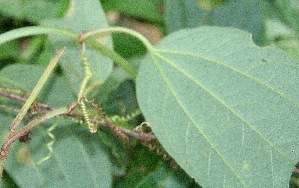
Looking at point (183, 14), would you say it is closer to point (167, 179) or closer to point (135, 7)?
point (135, 7)

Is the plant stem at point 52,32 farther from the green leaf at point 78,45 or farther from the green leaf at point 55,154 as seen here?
the green leaf at point 55,154

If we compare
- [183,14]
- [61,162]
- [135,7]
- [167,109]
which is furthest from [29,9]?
[167,109]

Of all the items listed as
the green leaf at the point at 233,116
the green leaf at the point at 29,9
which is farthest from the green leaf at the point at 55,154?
the green leaf at the point at 29,9

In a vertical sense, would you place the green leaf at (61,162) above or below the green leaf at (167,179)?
above

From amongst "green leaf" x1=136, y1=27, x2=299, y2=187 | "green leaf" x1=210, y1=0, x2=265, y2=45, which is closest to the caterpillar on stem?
"green leaf" x1=136, y1=27, x2=299, y2=187

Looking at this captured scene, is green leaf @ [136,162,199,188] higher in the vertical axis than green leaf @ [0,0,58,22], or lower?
lower

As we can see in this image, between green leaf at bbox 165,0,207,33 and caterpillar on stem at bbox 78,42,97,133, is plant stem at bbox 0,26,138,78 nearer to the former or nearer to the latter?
caterpillar on stem at bbox 78,42,97,133
